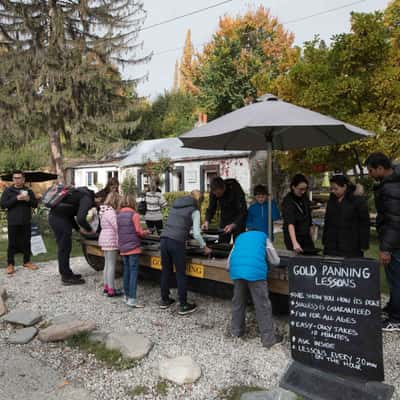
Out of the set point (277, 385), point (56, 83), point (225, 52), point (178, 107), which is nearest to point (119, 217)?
point (277, 385)

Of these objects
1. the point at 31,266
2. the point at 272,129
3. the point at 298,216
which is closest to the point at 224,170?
the point at 31,266

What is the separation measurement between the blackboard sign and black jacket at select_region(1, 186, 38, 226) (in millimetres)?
5721

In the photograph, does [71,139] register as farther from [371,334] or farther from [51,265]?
[371,334]

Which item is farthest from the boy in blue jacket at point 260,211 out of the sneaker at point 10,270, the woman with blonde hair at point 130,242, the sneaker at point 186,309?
the sneaker at point 10,270

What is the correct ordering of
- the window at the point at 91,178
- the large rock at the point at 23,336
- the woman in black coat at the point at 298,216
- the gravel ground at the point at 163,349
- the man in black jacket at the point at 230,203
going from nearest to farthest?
the gravel ground at the point at 163,349, the large rock at the point at 23,336, the woman in black coat at the point at 298,216, the man in black jacket at the point at 230,203, the window at the point at 91,178

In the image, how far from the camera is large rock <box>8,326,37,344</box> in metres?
4.38

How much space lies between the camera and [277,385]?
3.27 metres

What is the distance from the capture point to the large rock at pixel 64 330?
4.35 metres

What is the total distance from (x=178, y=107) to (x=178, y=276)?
117 feet

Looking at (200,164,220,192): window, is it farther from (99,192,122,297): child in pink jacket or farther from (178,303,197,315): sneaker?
(178,303,197,315): sneaker

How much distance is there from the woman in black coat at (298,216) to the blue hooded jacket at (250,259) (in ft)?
2.76

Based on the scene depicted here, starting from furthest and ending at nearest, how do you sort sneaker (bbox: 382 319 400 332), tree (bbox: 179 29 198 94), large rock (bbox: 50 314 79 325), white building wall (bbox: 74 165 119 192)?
tree (bbox: 179 29 198 94) < white building wall (bbox: 74 165 119 192) < large rock (bbox: 50 314 79 325) < sneaker (bbox: 382 319 400 332)

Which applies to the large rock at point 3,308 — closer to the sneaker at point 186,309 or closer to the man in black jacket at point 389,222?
the sneaker at point 186,309

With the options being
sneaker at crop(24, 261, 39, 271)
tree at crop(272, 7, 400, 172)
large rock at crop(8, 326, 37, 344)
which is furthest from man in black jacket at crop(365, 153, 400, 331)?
tree at crop(272, 7, 400, 172)
